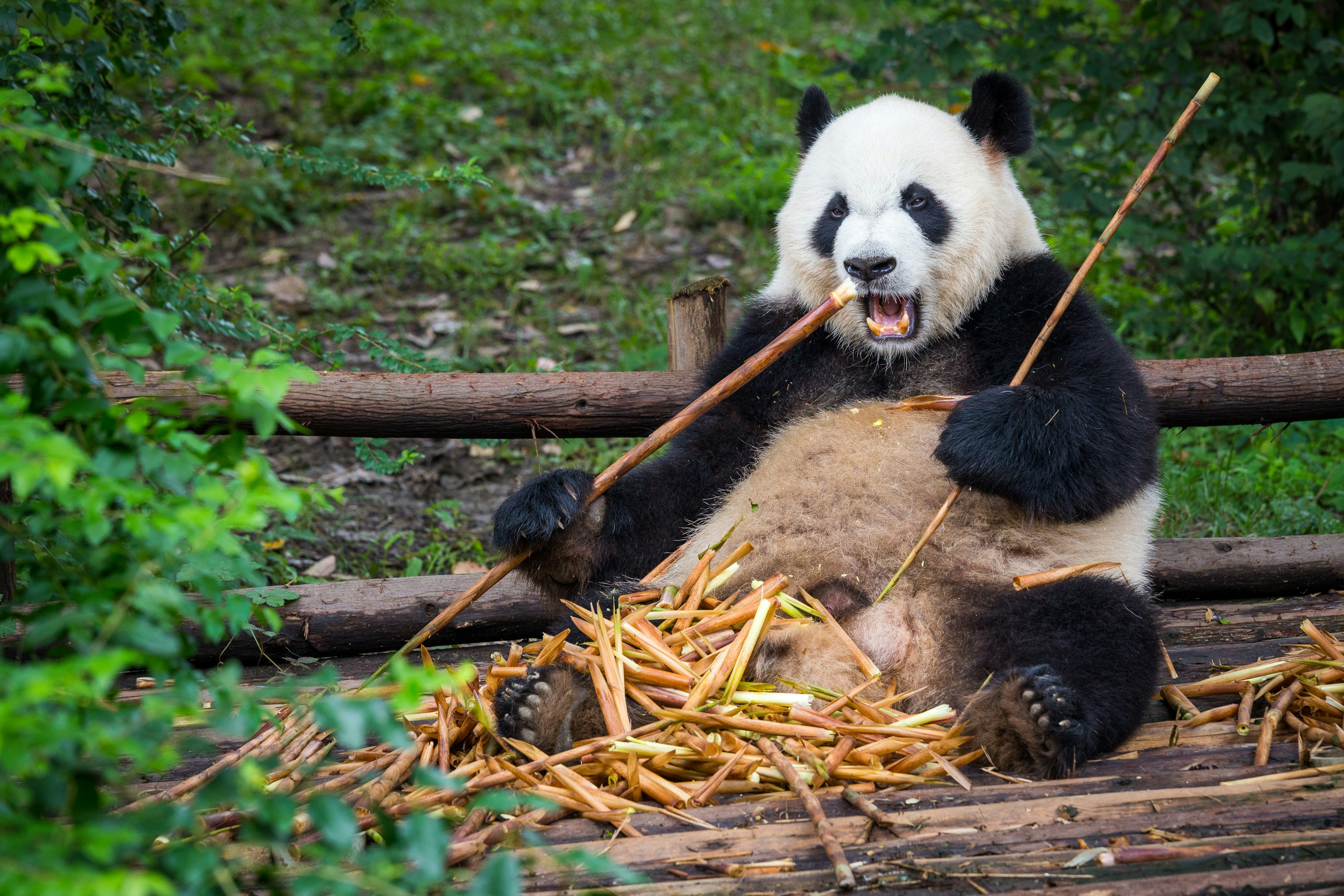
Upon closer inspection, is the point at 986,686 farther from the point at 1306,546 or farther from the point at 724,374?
the point at 1306,546

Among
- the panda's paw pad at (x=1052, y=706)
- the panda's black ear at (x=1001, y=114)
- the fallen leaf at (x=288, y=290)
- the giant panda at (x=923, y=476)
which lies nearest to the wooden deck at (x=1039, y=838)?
the panda's paw pad at (x=1052, y=706)

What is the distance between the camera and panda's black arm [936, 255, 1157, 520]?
8.86 ft

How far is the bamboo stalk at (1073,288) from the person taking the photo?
263 cm

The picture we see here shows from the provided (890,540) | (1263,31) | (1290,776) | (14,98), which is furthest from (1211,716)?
(1263,31)

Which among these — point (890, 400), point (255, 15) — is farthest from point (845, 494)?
point (255, 15)

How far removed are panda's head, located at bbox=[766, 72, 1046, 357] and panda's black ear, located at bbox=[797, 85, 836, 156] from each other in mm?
252

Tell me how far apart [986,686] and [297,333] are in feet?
8.67

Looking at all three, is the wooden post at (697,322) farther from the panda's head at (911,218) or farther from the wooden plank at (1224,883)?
the wooden plank at (1224,883)

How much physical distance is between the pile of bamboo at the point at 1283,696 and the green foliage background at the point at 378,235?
183 centimetres

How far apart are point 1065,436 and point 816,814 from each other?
1249 mm

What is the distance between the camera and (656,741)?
2391 millimetres

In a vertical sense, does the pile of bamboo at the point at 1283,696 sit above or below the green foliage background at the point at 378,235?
below

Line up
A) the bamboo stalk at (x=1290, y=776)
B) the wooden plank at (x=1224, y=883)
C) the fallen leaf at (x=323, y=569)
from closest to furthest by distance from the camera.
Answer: the wooden plank at (x=1224, y=883), the bamboo stalk at (x=1290, y=776), the fallen leaf at (x=323, y=569)

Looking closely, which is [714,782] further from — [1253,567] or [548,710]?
[1253,567]
